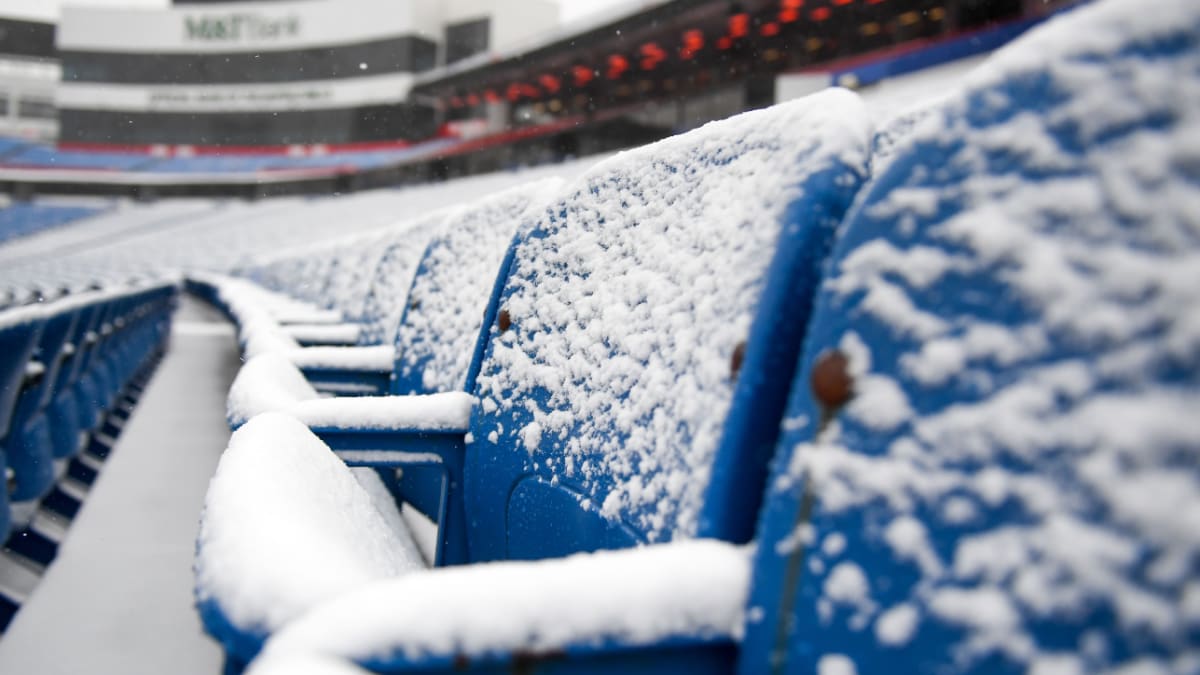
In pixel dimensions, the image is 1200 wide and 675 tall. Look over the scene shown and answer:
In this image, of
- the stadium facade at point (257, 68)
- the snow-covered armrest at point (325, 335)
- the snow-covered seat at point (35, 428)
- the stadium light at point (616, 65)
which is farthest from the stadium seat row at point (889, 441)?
the stadium facade at point (257, 68)

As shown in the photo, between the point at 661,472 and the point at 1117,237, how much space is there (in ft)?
0.88

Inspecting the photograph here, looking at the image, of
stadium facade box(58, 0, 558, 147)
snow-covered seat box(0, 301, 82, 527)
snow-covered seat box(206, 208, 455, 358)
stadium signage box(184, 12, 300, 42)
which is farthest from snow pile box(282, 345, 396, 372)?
stadium signage box(184, 12, 300, 42)

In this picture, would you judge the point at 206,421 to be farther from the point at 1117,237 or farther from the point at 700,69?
the point at 700,69

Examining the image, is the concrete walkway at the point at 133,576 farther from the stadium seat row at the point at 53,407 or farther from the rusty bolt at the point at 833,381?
the rusty bolt at the point at 833,381

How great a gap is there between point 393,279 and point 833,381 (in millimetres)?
1412

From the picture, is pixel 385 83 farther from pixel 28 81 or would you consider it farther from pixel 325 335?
pixel 325 335

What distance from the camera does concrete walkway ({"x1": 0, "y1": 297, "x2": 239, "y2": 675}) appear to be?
92 cm

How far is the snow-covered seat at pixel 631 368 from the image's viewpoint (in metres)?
0.39

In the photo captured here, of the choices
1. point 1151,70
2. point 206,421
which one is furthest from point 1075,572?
point 206,421

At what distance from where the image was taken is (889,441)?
1.00 feet

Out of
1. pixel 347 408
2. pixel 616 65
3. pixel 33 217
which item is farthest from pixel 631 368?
pixel 33 217

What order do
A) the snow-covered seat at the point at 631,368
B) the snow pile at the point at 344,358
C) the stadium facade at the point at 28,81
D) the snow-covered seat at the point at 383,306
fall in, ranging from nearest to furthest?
the snow-covered seat at the point at 631,368 < the snow pile at the point at 344,358 < the snow-covered seat at the point at 383,306 < the stadium facade at the point at 28,81

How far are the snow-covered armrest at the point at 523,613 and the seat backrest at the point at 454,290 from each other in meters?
0.59

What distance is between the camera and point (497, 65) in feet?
51.8
